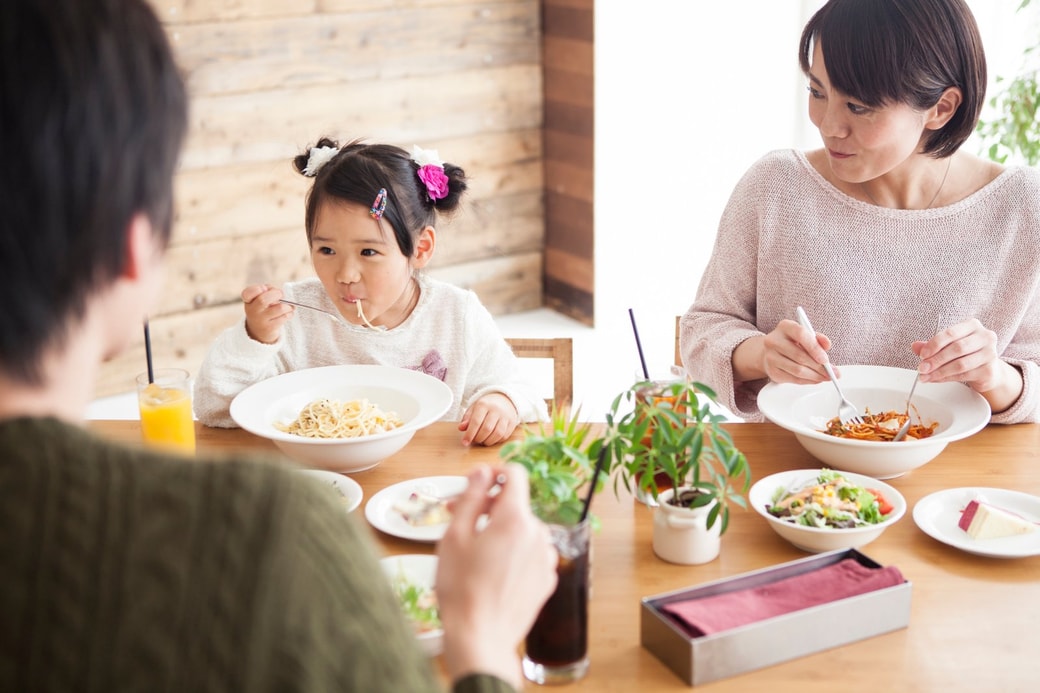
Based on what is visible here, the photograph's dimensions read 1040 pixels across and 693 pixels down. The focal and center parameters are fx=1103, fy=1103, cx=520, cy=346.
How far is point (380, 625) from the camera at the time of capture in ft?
2.40

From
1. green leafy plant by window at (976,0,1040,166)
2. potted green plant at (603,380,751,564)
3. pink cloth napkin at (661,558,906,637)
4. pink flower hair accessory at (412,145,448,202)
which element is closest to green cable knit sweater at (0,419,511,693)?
pink cloth napkin at (661,558,906,637)

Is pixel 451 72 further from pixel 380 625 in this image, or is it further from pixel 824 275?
pixel 380 625

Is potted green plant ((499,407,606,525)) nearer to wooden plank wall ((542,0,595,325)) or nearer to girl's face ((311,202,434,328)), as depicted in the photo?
girl's face ((311,202,434,328))

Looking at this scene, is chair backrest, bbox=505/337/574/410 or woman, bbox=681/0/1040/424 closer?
woman, bbox=681/0/1040/424

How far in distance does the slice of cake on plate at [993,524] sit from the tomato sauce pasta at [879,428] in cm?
25

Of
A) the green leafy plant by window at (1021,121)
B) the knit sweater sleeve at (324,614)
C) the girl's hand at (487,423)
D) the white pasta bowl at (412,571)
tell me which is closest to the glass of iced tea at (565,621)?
the white pasta bowl at (412,571)

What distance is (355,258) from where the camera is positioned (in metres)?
2.11

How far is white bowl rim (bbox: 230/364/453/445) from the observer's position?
5.22 ft

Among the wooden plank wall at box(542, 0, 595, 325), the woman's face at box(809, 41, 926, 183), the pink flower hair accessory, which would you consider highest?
the woman's face at box(809, 41, 926, 183)

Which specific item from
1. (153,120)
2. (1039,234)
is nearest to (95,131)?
(153,120)

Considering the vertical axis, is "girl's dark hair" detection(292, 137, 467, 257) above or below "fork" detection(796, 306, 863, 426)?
above

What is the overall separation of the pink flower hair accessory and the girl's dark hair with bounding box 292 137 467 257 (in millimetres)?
12

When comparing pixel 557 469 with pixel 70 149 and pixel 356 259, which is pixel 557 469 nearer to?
pixel 70 149

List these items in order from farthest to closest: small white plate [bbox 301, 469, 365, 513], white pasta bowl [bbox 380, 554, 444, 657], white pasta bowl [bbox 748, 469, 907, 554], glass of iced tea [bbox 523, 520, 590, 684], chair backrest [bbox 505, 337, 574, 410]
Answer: chair backrest [bbox 505, 337, 574, 410] < small white plate [bbox 301, 469, 365, 513] < white pasta bowl [bbox 748, 469, 907, 554] < white pasta bowl [bbox 380, 554, 444, 657] < glass of iced tea [bbox 523, 520, 590, 684]
